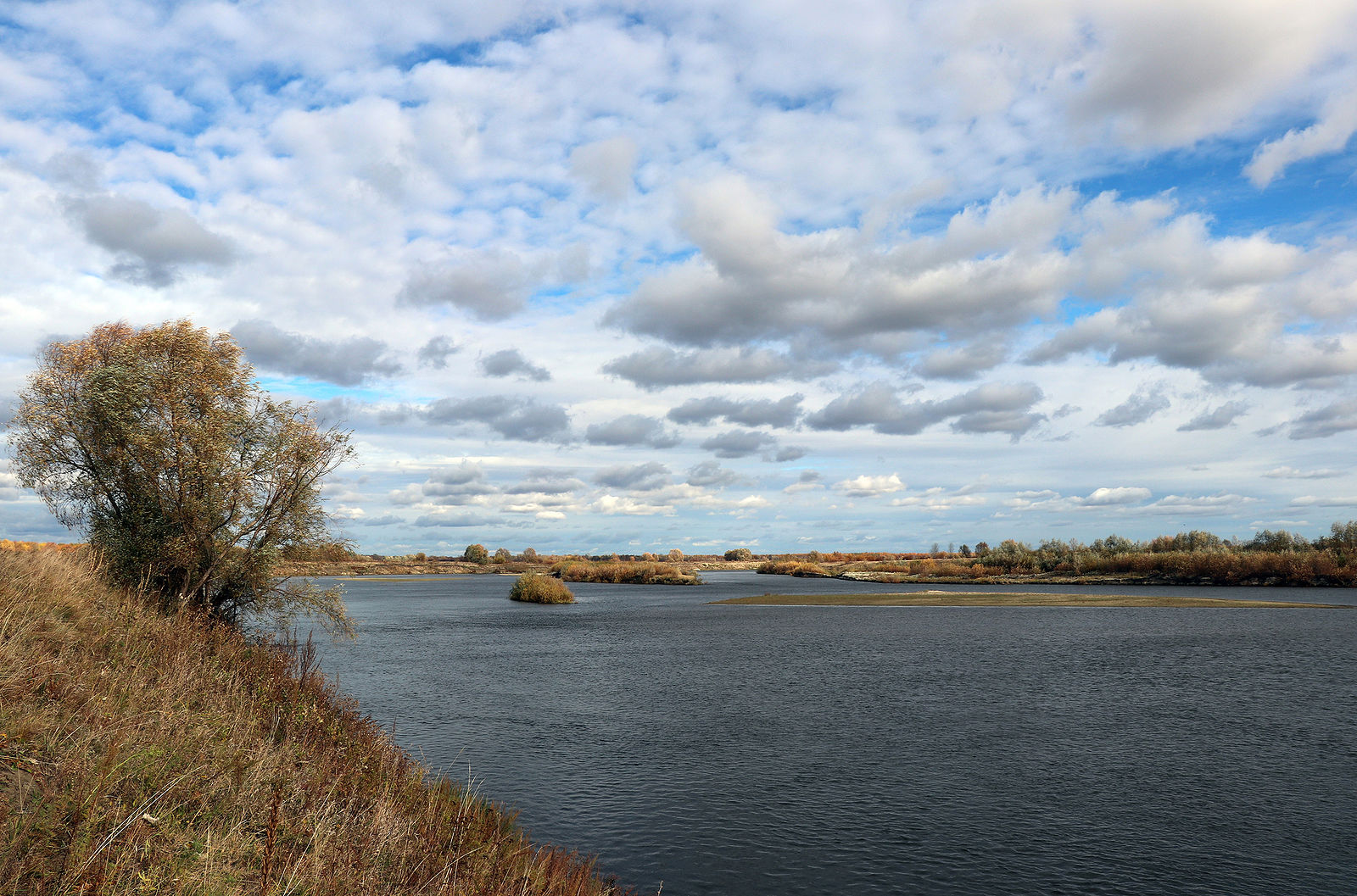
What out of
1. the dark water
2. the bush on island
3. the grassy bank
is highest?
the grassy bank

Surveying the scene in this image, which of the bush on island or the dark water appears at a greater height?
the dark water

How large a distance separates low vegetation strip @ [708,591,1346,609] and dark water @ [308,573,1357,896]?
25.5 metres

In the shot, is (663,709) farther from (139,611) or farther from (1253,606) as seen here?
(1253,606)

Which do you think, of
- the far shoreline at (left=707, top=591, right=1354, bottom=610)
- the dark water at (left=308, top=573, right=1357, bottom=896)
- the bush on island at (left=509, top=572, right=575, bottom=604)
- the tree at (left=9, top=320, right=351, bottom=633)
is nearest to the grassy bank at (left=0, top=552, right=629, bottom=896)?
the dark water at (left=308, top=573, right=1357, bottom=896)

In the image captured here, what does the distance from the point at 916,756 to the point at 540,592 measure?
3013 inches

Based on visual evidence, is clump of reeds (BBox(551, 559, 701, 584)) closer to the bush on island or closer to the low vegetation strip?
the bush on island

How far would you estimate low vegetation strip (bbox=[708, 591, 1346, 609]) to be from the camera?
68.1m

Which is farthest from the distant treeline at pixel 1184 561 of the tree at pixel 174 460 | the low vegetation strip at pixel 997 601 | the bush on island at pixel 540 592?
the tree at pixel 174 460

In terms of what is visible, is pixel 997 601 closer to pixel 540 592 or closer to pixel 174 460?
pixel 540 592

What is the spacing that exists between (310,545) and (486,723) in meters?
12.2

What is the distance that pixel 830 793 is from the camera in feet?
58.5

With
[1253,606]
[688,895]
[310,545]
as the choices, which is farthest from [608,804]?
[1253,606]

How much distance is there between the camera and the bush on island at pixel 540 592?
9181 centimetres

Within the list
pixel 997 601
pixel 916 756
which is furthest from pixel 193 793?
pixel 997 601
